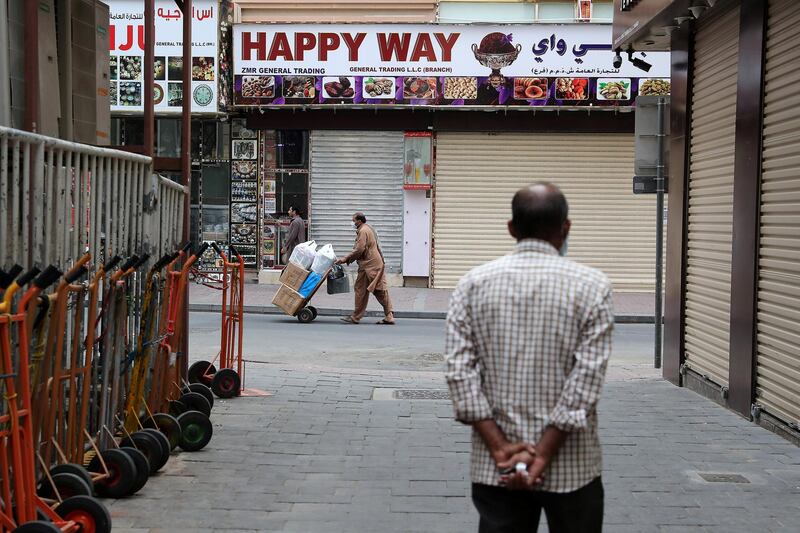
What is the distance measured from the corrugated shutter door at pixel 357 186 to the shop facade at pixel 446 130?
1.0 inches

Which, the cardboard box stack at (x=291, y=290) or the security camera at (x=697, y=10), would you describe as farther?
the cardboard box stack at (x=291, y=290)

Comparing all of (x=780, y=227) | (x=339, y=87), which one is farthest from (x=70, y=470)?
(x=339, y=87)

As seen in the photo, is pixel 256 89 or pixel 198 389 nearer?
pixel 198 389

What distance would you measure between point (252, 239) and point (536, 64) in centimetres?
713

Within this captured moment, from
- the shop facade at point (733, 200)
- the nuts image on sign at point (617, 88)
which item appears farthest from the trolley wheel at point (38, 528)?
the nuts image on sign at point (617, 88)

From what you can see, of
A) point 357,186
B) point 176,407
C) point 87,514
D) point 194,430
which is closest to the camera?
point 87,514

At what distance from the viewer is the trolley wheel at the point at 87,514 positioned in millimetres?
4641

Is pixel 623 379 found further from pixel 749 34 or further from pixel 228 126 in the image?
pixel 228 126

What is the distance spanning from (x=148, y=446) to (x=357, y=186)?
1658cm

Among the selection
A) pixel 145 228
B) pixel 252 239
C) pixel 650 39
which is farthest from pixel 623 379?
pixel 252 239

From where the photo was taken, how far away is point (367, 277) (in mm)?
16703

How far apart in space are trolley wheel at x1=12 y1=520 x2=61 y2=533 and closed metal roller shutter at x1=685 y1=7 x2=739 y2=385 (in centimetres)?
654

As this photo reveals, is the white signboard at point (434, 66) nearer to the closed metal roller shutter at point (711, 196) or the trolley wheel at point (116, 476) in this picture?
the closed metal roller shutter at point (711, 196)

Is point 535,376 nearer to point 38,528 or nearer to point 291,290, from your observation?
point 38,528
